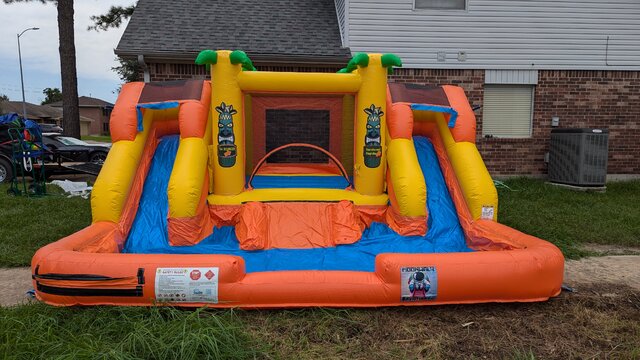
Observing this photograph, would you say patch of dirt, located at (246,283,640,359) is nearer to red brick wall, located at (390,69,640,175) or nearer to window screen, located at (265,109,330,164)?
window screen, located at (265,109,330,164)

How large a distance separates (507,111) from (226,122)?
665cm

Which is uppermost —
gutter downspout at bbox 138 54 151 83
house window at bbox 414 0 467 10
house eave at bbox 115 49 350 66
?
house window at bbox 414 0 467 10

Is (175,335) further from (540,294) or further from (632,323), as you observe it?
(632,323)

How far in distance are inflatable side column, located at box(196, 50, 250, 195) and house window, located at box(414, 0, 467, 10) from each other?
5350 mm

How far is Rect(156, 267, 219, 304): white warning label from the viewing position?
10.4ft

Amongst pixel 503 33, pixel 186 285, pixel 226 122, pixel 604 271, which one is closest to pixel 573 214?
pixel 604 271

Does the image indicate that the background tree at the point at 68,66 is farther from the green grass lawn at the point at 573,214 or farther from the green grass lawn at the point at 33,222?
the green grass lawn at the point at 573,214

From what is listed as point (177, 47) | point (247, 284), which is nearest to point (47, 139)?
point (177, 47)

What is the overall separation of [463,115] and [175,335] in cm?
408

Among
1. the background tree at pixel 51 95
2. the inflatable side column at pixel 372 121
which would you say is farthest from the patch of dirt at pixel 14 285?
the background tree at pixel 51 95

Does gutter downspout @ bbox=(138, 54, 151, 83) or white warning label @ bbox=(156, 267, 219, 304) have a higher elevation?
gutter downspout @ bbox=(138, 54, 151, 83)

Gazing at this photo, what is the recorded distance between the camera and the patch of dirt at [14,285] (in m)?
3.55

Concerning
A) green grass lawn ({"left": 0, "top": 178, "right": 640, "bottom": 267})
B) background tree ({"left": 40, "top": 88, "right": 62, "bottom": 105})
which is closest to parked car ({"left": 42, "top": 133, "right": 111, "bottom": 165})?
green grass lawn ({"left": 0, "top": 178, "right": 640, "bottom": 267})

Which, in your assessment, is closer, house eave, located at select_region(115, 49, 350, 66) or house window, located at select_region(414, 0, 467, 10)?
house eave, located at select_region(115, 49, 350, 66)
